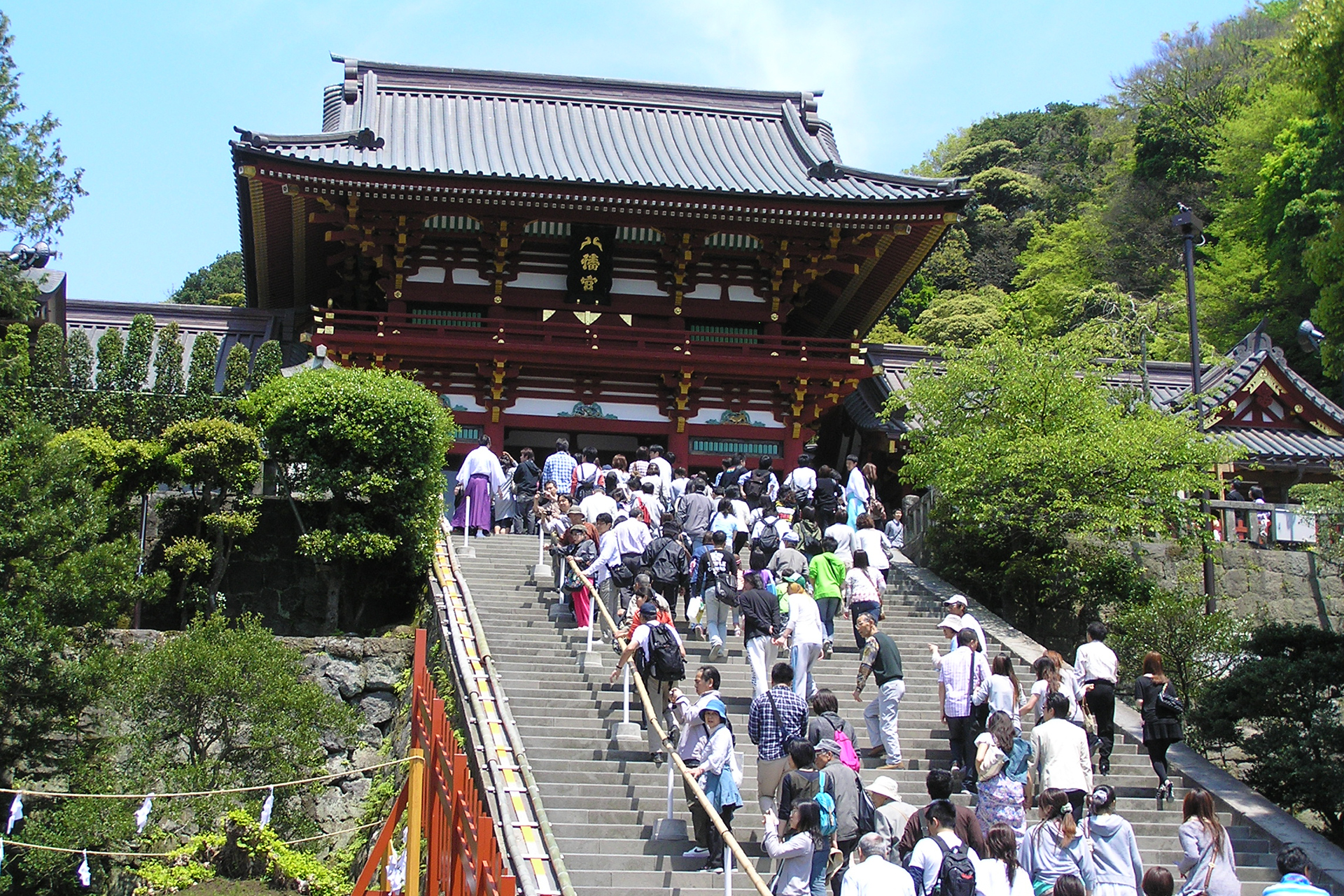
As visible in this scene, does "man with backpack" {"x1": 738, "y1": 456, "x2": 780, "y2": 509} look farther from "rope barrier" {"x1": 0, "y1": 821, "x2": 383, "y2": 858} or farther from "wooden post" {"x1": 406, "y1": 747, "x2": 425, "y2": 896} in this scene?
"wooden post" {"x1": 406, "y1": 747, "x2": 425, "y2": 896}

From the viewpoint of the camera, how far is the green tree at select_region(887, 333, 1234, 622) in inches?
674

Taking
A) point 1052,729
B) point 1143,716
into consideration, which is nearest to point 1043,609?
point 1143,716

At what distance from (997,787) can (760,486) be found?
848cm

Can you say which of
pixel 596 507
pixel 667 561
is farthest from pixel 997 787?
pixel 596 507

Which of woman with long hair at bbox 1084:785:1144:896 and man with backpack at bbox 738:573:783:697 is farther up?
man with backpack at bbox 738:573:783:697

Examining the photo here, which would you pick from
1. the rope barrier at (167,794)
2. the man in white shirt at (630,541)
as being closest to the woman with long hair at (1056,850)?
the man in white shirt at (630,541)

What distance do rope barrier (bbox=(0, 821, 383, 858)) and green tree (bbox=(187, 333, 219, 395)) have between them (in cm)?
653

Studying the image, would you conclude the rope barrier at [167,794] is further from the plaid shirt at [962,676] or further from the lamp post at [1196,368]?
the lamp post at [1196,368]

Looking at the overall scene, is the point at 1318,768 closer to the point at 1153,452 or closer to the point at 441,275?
the point at 1153,452

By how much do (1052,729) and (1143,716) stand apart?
7.65 feet

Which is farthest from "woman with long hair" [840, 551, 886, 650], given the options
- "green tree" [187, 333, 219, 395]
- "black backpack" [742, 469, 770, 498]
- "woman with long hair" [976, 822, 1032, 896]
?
"green tree" [187, 333, 219, 395]

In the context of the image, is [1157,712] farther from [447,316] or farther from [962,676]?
[447,316]

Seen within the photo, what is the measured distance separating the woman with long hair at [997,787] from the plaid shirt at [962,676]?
1461 mm

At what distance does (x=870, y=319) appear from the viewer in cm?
2819
